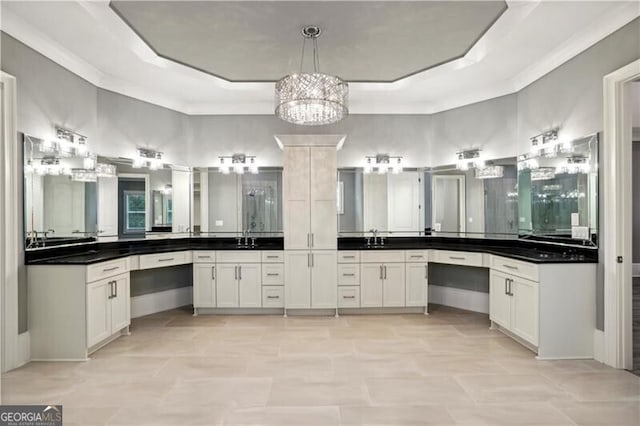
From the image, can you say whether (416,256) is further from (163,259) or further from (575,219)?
(163,259)

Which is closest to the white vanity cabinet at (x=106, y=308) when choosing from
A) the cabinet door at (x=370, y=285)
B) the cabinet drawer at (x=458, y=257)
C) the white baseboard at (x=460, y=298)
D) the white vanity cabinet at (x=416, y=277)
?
the cabinet door at (x=370, y=285)

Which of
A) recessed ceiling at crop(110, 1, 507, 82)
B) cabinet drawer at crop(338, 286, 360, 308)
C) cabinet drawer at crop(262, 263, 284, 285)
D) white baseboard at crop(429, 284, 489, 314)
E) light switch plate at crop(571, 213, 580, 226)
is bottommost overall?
white baseboard at crop(429, 284, 489, 314)

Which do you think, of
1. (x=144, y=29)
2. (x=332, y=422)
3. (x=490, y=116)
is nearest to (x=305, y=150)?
(x=144, y=29)

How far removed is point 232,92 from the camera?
5047mm

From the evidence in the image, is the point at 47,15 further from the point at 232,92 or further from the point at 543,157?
the point at 543,157

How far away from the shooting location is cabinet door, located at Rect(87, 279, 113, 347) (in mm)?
3436

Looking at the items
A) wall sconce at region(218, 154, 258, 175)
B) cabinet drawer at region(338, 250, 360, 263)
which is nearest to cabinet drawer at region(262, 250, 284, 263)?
cabinet drawer at region(338, 250, 360, 263)

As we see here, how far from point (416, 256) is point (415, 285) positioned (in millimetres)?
397

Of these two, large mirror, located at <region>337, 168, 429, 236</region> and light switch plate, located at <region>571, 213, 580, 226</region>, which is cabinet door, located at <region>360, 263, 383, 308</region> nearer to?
large mirror, located at <region>337, 168, 429, 236</region>

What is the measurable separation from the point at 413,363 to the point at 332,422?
1224mm

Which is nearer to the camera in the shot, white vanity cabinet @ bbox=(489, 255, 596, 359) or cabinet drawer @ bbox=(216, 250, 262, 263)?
white vanity cabinet @ bbox=(489, 255, 596, 359)

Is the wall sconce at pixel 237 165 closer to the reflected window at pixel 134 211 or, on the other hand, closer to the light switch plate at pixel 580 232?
the reflected window at pixel 134 211

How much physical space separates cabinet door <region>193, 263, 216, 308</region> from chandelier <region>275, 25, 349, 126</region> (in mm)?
2476

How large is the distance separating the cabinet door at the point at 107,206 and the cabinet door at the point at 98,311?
1029mm
